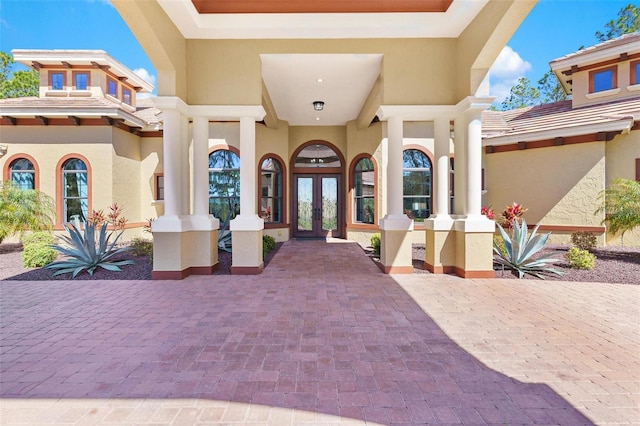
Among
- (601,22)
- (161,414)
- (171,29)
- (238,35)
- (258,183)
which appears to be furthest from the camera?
(601,22)

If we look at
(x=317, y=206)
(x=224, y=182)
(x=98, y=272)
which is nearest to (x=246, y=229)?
(x=98, y=272)

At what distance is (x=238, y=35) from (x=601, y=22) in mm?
27305

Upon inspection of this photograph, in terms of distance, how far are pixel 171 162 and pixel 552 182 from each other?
11212 millimetres

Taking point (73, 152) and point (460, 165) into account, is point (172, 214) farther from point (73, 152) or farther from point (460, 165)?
point (73, 152)

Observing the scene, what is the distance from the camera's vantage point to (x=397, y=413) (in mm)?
2195

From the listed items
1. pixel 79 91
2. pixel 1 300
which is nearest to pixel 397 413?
pixel 1 300

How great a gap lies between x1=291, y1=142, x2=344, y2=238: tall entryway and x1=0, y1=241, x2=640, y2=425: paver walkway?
696 cm

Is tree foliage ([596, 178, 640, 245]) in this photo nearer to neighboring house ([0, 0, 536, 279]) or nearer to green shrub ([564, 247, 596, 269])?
green shrub ([564, 247, 596, 269])

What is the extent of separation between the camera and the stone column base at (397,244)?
6.30 metres

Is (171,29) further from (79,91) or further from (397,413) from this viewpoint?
(79,91)

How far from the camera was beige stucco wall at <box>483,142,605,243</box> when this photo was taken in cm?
930

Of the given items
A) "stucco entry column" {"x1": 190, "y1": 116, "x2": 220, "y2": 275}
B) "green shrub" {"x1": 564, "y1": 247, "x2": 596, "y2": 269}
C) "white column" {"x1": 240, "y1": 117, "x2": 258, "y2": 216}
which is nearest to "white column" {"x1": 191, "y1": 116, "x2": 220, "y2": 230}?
"stucco entry column" {"x1": 190, "y1": 116, "x2": 220, "y2": 275}

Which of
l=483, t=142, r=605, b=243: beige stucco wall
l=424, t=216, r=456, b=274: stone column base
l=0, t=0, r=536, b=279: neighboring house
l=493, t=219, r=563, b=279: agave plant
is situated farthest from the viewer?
l=483, t=142, r=605, b=243: beige stucco wall

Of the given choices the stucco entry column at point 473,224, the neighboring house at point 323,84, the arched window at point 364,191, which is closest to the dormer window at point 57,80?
the neighboring house at point 323,84
